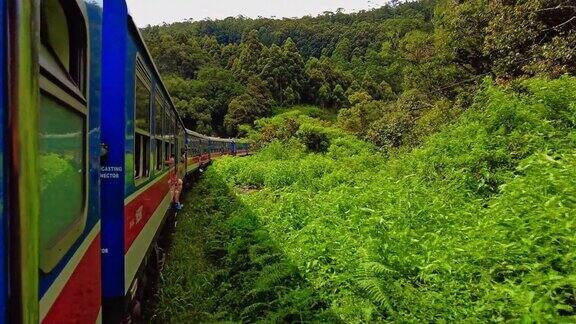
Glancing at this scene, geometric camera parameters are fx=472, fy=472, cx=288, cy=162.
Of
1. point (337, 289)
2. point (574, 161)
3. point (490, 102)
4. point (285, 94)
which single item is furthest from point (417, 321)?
point (285, 94)

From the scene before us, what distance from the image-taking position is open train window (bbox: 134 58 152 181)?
14.2ft

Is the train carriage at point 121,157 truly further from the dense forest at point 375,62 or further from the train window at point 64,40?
the dense forest at point 375,62

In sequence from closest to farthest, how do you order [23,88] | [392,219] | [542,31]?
[23,88]
[392,219]
[542,31]

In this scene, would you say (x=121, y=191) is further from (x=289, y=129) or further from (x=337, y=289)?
(x=289, y=129)

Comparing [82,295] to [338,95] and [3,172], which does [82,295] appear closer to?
[3,172]

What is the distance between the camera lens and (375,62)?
55250mm

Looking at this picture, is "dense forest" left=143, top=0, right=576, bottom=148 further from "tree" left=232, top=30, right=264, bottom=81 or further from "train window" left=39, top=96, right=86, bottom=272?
"train window" left=39, top=96, right=86, bottom=272

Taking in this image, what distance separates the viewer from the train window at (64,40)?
1.71 m

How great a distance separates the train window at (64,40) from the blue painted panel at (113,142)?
1457 millimetres

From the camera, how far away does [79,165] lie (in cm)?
215

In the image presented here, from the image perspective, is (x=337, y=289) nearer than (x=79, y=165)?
No

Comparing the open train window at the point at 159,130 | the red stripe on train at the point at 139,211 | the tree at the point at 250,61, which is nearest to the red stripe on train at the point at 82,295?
the red stripe on train at the point at 139,211

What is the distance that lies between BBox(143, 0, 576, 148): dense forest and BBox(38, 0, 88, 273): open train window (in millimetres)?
9364

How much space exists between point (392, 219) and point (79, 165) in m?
4.71
